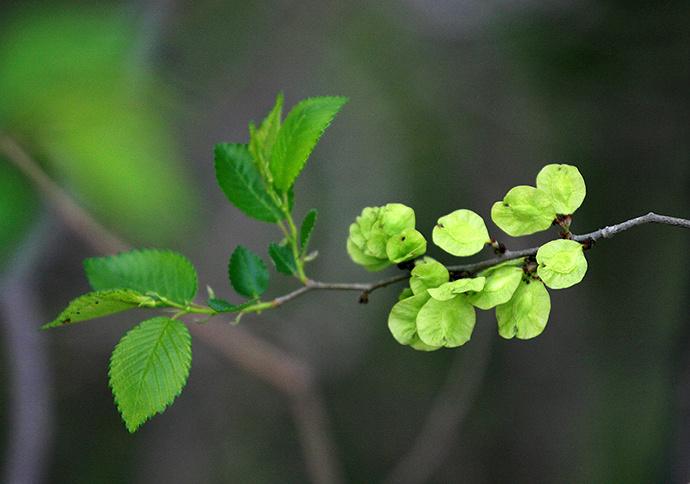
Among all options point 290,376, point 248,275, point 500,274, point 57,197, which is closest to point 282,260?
point 248,275

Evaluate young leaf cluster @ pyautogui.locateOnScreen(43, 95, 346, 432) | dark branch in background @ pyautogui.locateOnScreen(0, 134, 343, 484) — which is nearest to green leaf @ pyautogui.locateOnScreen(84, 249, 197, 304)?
young leaf cluster @ pyautogui.locateOnScreen(43, 95, 346, 432)

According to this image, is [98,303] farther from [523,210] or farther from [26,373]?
[26,373]

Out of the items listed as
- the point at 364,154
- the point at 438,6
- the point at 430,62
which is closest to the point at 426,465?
the point at 364,154

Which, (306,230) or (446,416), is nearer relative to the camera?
(306,230)

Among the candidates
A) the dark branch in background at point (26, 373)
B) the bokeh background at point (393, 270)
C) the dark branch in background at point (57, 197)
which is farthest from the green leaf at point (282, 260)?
the dark branch in background at point (26, 373)

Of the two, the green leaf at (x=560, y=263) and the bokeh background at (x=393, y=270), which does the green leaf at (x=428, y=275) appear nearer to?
the green leaf at (x=560, y=263)
